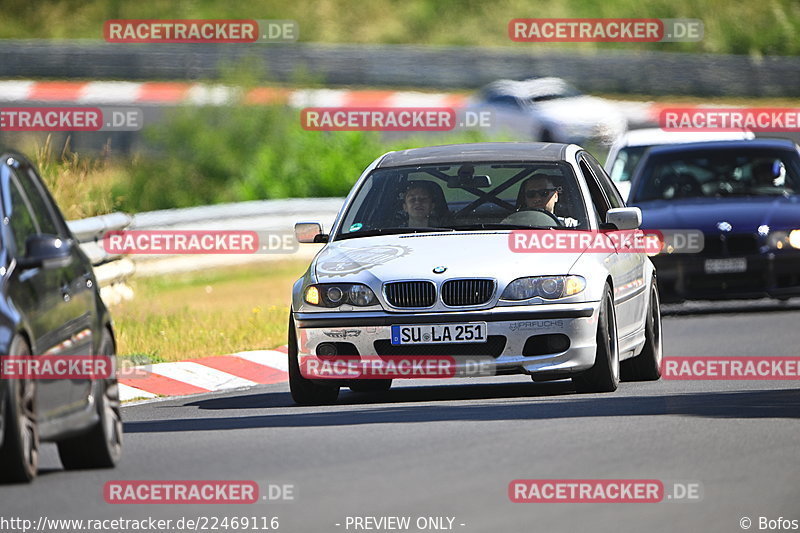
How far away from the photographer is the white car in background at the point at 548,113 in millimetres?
38406

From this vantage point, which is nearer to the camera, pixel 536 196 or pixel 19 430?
pixel 19 430

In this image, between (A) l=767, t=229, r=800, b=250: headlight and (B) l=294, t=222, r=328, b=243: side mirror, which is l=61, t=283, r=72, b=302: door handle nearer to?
(B) l=294, t=222, r=328, b=243: side mirror

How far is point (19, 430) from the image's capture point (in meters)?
8.44

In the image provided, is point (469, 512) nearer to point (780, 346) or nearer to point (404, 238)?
point (404, 238)

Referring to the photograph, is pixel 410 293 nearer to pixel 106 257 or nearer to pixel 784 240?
pixel 784 240

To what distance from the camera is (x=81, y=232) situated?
18250mm

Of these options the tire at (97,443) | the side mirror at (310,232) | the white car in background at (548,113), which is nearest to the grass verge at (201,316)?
the side mirror at (310,232)

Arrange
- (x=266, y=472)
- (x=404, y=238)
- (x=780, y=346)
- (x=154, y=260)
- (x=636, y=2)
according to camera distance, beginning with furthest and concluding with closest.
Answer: (x=636, y=2) → (x=154, y=260) → (x=780, y=346) → (x=404, y=238) → (x=266, y=472)

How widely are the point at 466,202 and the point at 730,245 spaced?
575cm

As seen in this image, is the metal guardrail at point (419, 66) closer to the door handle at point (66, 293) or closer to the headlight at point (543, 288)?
the headlight at point (543, 288)

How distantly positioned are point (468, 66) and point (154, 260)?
22.6 metres

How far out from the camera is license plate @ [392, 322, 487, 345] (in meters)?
12.0

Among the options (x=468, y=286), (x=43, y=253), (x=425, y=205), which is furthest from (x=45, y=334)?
(x=425, y=205)

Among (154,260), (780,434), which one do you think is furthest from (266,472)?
(154,260)
